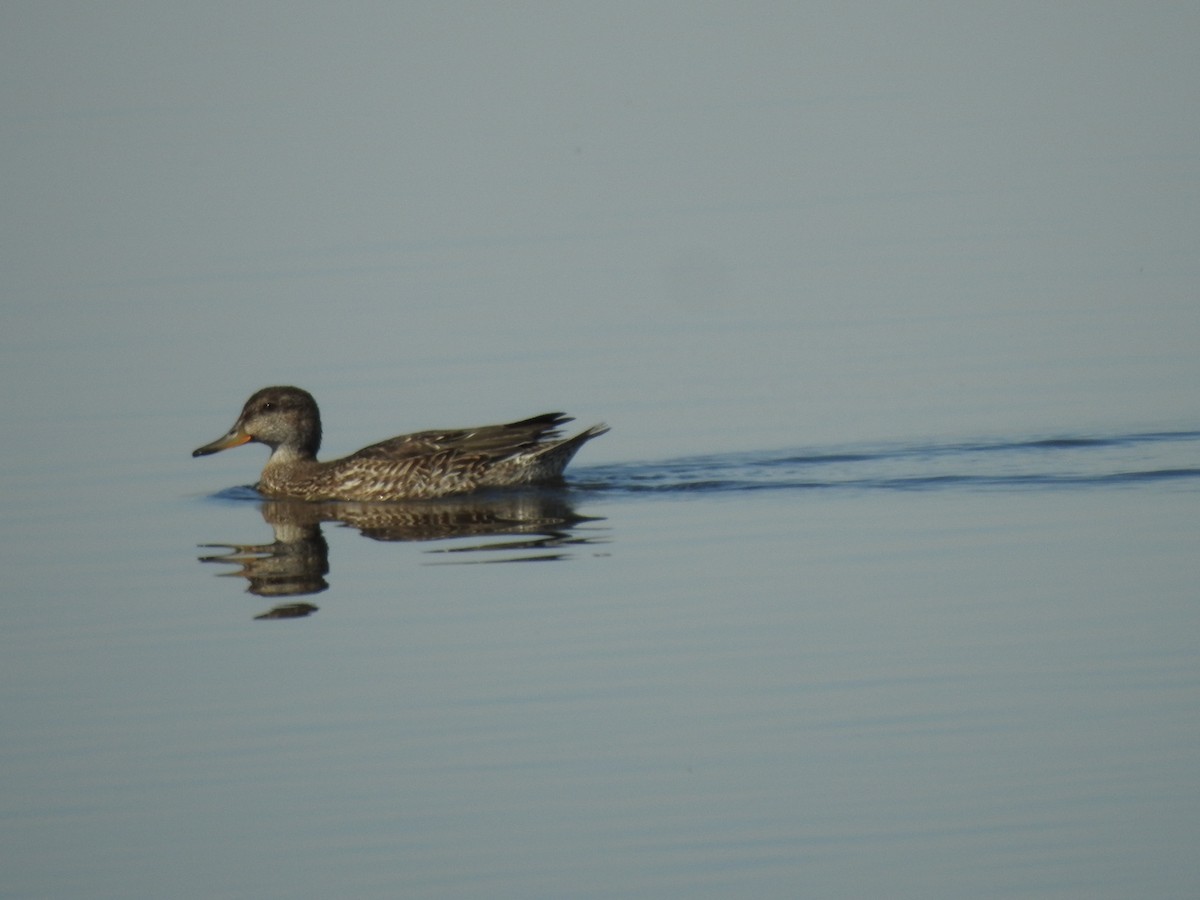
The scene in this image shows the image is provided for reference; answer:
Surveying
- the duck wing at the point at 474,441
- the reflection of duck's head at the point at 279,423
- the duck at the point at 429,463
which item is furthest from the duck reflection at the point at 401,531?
the reflection of duck's head at the point at 279,423

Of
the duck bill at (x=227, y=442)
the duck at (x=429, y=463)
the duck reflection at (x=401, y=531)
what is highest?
the duck bill at (x=227, y=442)

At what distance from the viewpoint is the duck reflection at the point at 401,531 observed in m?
12.6

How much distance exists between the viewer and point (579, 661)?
10.2 metres

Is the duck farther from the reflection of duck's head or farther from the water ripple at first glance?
the water ripple

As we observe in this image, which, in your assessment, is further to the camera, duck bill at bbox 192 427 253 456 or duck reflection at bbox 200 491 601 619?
duck bill at bbox 192 427 253 456

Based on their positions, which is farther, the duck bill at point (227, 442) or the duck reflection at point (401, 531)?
the duck bill at point (227, 442)

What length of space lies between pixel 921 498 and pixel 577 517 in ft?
6.35

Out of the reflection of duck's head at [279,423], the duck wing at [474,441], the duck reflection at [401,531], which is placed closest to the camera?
the duck reflection at [401,531]

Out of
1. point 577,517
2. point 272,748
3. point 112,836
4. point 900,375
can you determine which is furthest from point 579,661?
point 900,375

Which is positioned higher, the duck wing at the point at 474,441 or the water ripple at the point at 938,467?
the duck wing at the point at 474,441

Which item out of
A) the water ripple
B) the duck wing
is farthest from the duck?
the water ripple

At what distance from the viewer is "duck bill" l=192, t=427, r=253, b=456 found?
15430 mm

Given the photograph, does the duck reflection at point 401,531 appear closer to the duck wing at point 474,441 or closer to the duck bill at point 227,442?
the duck wing at point 474,441

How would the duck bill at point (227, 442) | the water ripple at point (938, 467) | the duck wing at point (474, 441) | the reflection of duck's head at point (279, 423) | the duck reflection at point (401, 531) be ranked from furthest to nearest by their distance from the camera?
1. the reflection of duck's head at point (279, 423)
2. the duck bill at point (227, 442)
3. the duck wing at point (474, 441)
4. the water ripple at point (938, 467)
5. the duck reflection at point (401, 531)
